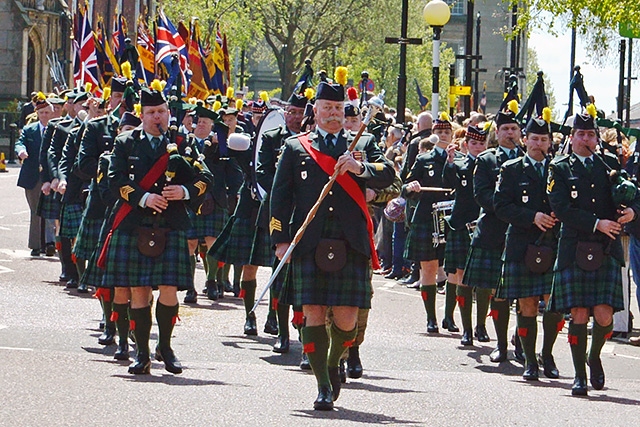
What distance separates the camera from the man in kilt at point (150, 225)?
10.4 metres

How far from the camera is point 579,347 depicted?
10531 mm

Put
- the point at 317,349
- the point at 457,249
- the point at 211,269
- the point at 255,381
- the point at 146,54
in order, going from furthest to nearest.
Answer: the point at 146,54
the point at 211,269
the point at 457,249
the point at 255,381
the point at 317,349

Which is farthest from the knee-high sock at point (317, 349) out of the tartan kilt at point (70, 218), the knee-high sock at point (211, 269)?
Answer: the knee-high sock at point (211, 269)

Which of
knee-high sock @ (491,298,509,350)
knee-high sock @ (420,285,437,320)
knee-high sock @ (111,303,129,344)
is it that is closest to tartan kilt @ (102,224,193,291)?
knee-high sock @ (111,303,129,344)

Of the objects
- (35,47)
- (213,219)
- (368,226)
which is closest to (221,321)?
(213,219)

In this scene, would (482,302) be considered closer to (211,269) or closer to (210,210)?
(211,269)

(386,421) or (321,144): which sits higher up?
(321,144)

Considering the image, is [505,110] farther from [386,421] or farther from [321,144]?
[386,421]

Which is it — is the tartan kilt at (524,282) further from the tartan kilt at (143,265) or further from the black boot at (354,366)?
the tartan kilt at (143,265)

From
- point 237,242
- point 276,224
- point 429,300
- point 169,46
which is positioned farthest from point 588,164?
point 169,46

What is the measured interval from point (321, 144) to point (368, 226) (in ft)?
1.89

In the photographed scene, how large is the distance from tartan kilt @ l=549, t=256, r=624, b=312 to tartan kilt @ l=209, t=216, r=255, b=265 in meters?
3.50

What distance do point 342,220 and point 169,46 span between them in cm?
965

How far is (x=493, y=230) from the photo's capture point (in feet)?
40.4
